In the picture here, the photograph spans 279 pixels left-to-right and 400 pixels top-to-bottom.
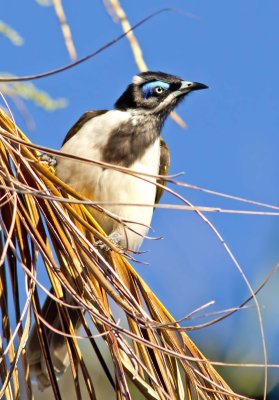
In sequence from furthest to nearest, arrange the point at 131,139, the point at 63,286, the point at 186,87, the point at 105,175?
the point at 186,87 → the point at 131,139 → the point at 105,175 → the point at 63,286

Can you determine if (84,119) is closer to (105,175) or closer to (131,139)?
(131,139)

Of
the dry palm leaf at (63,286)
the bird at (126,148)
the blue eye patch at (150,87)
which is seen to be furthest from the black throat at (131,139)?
the dry palm leaf at (63,286)

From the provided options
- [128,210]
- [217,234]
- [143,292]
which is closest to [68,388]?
[128,210]

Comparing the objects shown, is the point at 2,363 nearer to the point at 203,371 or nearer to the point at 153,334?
the point at 153,334

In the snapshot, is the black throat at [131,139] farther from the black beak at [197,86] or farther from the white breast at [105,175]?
the black beak at [197,86]

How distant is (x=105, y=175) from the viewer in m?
4.01

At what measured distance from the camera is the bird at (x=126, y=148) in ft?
13.1

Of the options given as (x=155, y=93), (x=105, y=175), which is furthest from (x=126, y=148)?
(x=155, y=93)

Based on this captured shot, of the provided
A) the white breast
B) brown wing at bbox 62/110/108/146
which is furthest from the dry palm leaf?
brown wing at bbox 62/110/108/146

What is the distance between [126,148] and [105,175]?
200 mm

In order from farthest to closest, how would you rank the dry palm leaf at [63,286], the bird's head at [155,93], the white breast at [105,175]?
the bird's head at [155,93]
the white breast at [105,175]
the dry palm leaf at [63,286]

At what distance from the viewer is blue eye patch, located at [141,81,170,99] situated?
455 cm

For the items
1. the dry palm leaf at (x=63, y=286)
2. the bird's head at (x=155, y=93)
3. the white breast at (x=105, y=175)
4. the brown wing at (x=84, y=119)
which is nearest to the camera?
the dry palm leaf at (x=63, y=286)

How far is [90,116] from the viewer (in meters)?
4.38
